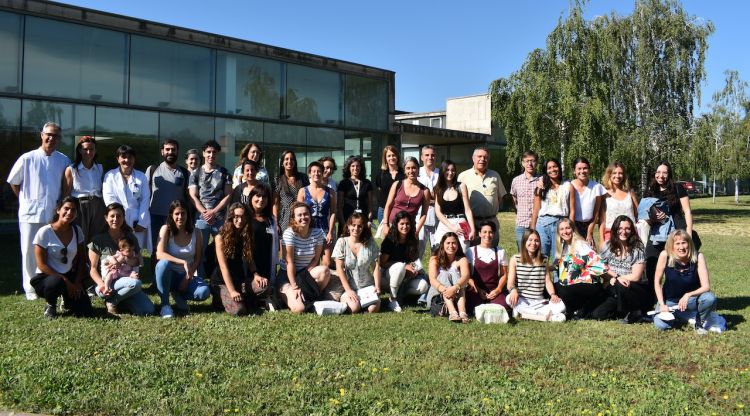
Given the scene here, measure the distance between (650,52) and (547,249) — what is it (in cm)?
2091

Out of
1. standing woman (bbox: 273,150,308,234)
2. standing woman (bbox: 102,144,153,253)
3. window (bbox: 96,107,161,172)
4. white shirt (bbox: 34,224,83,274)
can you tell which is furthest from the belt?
window (bbox: 96,107,161,172)

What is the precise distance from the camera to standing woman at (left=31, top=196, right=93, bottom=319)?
19.3 ft

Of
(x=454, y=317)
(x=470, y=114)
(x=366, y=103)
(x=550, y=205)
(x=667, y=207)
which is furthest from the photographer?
(x=470, y=114)

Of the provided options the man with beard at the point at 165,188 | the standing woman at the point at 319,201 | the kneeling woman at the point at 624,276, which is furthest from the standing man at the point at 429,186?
the man with beard at the point at 165,188

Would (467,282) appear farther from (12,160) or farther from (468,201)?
(12,160)

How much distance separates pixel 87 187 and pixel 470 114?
28.0 m

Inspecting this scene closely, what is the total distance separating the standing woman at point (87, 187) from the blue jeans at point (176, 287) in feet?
3.83

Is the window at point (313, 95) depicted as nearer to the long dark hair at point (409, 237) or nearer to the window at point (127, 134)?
the window at point (127, 134)

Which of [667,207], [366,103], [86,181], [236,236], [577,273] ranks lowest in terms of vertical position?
[577,273]

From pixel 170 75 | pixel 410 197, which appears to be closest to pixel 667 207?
pixel 410 197

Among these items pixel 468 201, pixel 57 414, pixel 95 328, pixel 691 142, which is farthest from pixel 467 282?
pixel 691 142

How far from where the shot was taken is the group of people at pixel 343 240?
622 cm

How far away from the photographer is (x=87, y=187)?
7.11 m

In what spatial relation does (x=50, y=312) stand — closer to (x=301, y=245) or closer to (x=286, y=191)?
(x=301, y=245)
